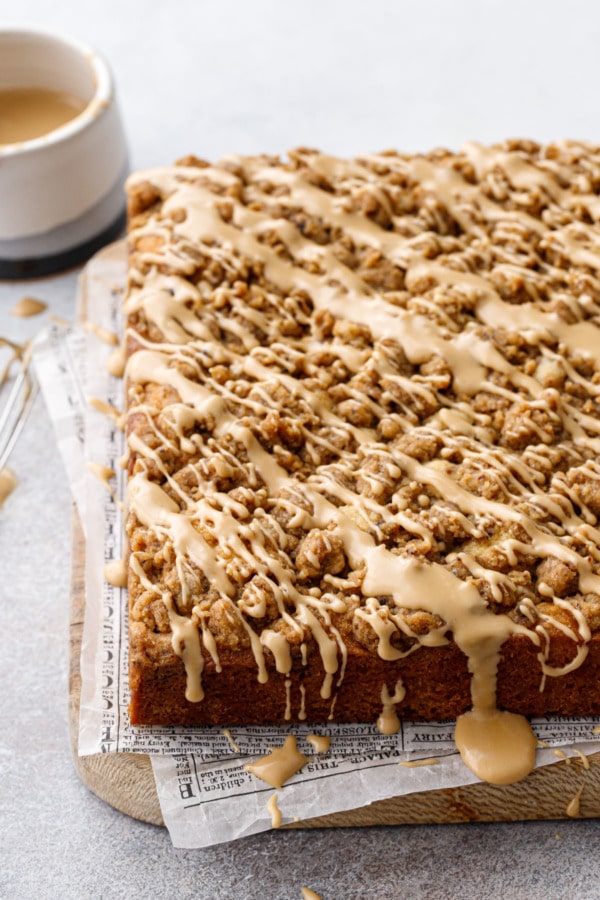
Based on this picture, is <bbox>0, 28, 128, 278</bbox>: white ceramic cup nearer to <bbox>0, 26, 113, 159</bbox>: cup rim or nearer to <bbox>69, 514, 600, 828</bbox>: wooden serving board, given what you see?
<bbox>0, 26, 113, 159</bbox>: cup rim

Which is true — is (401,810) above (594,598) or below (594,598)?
below

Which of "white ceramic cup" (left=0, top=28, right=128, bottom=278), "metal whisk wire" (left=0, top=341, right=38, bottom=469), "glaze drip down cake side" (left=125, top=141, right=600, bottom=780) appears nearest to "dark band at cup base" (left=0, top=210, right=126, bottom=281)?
"white ceramic cup" (left=0, top=28, right=128, bottom=278)

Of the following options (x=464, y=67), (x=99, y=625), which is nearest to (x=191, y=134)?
(x=464, y=67)

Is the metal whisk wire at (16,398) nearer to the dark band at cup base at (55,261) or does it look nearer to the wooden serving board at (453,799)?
the dark band at cup base at (55,261)

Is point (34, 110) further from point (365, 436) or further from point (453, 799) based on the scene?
point (453, 799)

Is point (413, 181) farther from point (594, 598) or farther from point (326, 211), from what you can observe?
point (594, 598)
